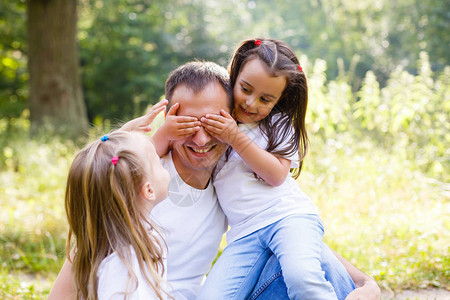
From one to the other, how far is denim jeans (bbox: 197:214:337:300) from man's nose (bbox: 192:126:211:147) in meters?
0.49

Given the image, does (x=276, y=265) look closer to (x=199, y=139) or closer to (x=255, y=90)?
(x=199, y=139)

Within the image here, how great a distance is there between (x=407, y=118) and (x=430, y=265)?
2.27m

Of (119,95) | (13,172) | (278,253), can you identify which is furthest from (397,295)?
(119,95)

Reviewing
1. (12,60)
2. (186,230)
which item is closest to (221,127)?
(186,230)

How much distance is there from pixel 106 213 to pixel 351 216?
261 cm

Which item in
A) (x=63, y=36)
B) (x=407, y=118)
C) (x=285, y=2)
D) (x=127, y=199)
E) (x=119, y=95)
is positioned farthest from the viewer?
(x=285, y=2)

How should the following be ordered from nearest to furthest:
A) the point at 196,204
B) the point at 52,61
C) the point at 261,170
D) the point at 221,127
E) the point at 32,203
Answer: the point at 221,127, the point at 261,170, the point at 196,204, the point at 32,203, the point at 52,61

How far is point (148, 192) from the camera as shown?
1.66 m

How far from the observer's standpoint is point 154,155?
1745mm

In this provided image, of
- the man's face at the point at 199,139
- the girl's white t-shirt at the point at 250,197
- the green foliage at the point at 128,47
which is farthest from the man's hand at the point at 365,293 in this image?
the green foliage at the point at 128,47

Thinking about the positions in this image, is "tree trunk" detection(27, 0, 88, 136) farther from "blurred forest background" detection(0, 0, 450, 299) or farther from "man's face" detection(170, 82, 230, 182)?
"man's face" detection(170, 82, 230, 182)

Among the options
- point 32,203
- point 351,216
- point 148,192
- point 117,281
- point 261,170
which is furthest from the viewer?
point 32,203

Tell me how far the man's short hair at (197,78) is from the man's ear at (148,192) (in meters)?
0.51

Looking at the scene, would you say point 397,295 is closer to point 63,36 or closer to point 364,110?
point 364,110
